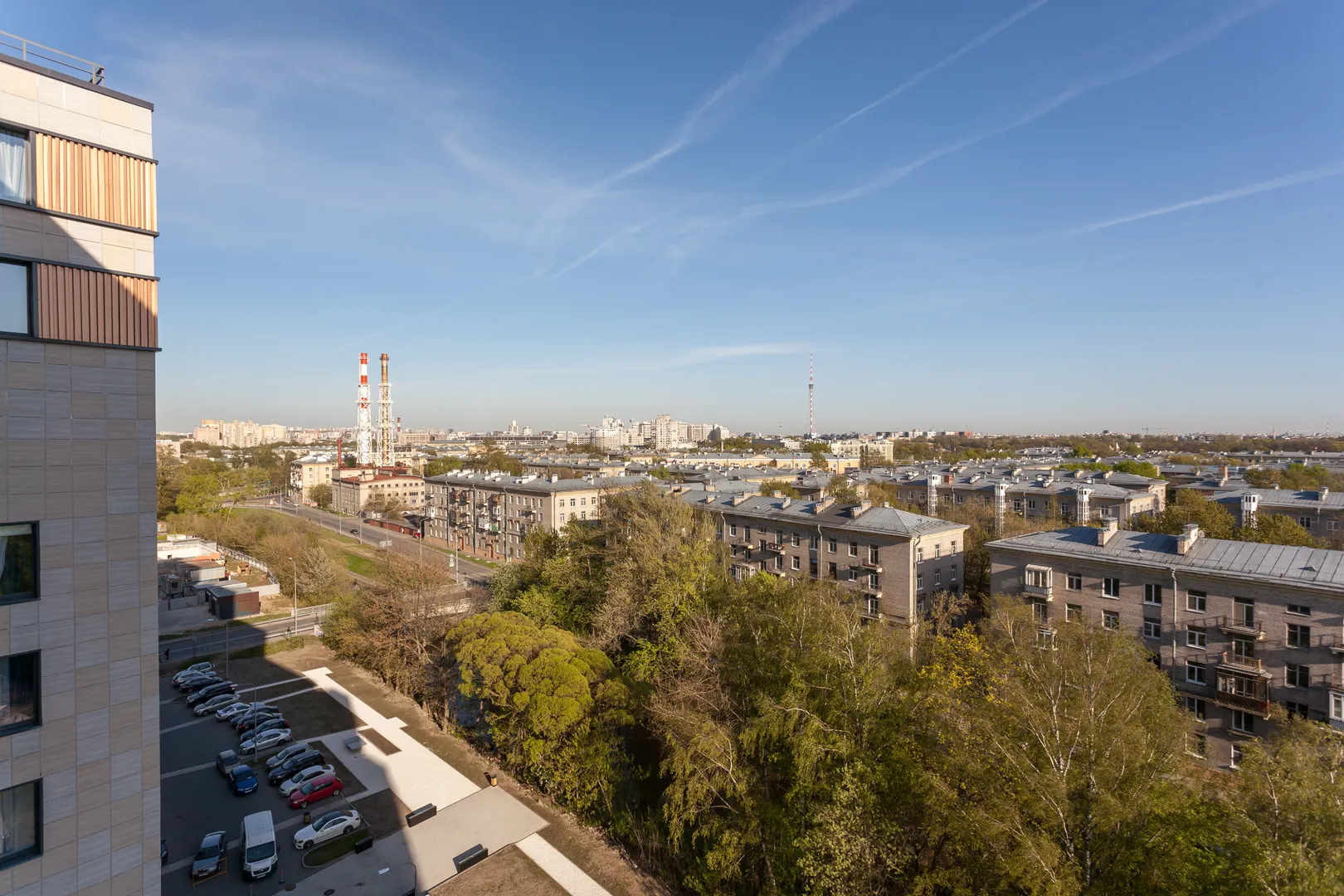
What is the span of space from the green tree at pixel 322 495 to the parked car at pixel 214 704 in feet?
266

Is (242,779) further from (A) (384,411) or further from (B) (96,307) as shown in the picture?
(A) (384,411)

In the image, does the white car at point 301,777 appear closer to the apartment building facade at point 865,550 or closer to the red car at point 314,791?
the red car at point 314,791

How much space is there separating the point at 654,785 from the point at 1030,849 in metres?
15.2

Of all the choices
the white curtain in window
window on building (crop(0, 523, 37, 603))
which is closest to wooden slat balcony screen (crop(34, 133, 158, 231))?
the white curtain in window

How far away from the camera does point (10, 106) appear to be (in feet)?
27.5

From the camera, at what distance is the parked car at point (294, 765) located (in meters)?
22.6

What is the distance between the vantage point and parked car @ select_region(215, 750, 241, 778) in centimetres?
2314

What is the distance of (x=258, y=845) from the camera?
714 inches

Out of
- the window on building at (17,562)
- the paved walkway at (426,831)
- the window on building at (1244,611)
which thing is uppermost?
the window on building at (17,562)

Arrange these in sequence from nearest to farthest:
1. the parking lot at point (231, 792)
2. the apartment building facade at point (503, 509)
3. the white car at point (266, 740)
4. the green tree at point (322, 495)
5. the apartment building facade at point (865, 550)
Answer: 1. the parking lot at point (231, 792)
2. the white car at point (266, 740)
3. the apartment building facade at point (865, 550)
4. the apartment building facade at point (503, 509)
5. the green tree at point (322, 495)

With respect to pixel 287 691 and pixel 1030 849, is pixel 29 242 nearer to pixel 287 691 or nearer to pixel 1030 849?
pixel 1030 849

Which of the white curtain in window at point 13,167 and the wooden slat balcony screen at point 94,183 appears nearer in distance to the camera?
the white curtain in window at point 13,167

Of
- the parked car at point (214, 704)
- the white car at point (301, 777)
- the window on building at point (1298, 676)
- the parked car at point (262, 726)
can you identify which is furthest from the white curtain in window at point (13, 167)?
the window on building at point (1298, 676)

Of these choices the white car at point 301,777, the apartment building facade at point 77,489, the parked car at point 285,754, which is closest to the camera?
the apartment building facade at point 77,489
